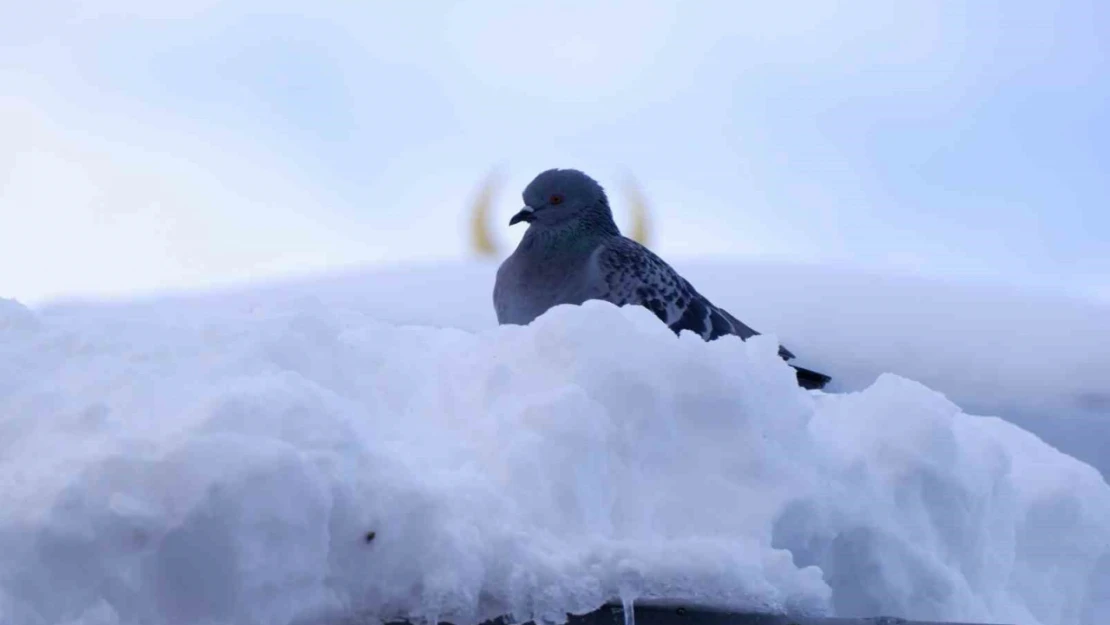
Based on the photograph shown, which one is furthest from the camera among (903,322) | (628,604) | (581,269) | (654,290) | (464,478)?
(903,322)

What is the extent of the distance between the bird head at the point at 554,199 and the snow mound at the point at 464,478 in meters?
2.24

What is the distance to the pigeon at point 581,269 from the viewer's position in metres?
5.08

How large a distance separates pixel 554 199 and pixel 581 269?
18.7 inches

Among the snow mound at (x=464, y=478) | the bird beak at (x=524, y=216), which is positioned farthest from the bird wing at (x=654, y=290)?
the snow mound at (x=464, y=478)

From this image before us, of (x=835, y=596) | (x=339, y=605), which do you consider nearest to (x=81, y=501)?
(x=339, y=605)

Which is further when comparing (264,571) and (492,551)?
(492,551)

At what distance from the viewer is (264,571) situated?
1.93 m

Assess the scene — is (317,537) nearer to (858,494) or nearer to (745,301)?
(858,494)

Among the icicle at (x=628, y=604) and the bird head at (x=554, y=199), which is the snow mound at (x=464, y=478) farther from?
the bird head at (x=554, y=199)

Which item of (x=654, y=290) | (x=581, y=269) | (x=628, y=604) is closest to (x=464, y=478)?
(x=628, y=604)

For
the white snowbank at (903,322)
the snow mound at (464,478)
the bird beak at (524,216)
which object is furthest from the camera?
the white snowbank at (903,322)

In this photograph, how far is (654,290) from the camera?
17.2 feet

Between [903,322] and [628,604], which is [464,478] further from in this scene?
[903,322]

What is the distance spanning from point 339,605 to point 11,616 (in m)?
0.57
